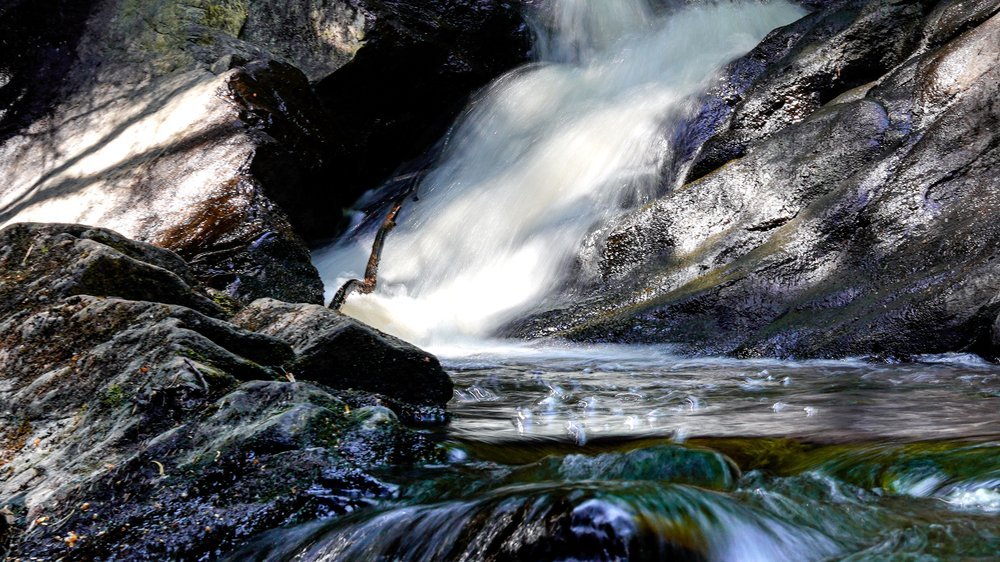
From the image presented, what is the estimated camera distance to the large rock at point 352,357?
3.65 metres

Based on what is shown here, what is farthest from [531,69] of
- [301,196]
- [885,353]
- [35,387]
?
[35,387]

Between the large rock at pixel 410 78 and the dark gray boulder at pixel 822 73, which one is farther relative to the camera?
the large rock at pixel 410 78

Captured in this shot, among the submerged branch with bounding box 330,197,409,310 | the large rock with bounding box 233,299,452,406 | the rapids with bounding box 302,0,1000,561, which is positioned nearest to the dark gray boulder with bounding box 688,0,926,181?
the rapids with bounding box 302,0,1000,561

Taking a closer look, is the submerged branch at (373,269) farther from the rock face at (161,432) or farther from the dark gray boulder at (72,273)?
the rock face at (161,432)

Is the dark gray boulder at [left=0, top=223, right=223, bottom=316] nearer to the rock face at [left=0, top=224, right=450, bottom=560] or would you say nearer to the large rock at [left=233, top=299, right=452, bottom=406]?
the rock face at [left=0, top=224, right=450, bottom=560]

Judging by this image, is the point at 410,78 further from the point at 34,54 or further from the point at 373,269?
the point at 34,54

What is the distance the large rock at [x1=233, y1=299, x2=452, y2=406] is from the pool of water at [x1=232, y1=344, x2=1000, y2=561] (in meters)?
0.27

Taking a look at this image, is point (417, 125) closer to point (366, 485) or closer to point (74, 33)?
point (74, 33)

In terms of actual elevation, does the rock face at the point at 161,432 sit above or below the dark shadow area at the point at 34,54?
below

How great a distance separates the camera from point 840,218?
6.00 meters

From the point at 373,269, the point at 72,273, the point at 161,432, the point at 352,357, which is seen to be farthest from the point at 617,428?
the point at 373,269

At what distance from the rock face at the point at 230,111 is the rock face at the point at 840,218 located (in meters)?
2.92

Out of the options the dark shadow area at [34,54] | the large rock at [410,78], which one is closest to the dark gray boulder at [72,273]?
the large rock at [410,78]

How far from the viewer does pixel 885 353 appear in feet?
16.7
